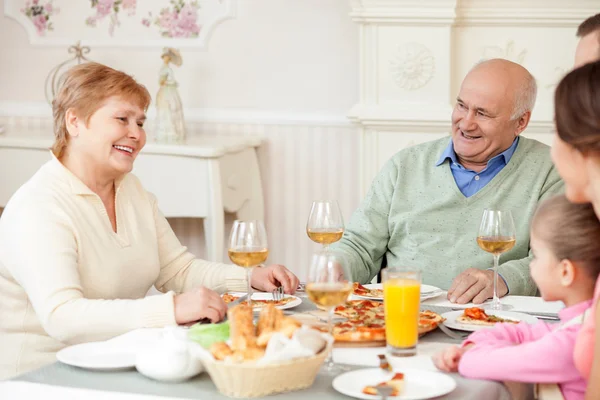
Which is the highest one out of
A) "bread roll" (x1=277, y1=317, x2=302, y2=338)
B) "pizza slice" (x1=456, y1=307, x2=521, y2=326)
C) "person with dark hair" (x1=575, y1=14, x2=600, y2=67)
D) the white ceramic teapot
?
"person with dark hair" (x1=575, y1=14, x2=600, y2=67)

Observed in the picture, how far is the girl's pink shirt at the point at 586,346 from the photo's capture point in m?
1.47

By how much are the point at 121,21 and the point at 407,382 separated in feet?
10.5

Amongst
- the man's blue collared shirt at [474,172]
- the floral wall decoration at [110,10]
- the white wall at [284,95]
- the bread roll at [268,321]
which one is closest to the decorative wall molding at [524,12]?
the white wall at [284,95]

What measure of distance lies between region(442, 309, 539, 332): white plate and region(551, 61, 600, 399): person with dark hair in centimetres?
31

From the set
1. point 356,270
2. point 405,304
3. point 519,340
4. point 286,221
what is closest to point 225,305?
point 405,304

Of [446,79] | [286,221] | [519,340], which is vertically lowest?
[286,221]

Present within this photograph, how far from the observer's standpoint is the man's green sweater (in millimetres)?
2615

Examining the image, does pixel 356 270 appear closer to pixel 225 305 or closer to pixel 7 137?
pixel 225 305

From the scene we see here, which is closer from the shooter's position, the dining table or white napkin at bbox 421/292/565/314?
the dining table

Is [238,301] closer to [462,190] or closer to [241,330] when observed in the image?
[241,330]

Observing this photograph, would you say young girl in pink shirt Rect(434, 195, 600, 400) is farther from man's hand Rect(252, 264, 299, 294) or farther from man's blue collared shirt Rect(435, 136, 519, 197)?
man's blue collared shirt Rect(435, 136, 519, 197)

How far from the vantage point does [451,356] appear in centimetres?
155

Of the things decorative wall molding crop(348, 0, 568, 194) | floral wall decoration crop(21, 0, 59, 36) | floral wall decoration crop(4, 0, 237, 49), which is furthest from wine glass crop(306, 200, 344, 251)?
floral wall decoration crop(21, 0, 59, 36)

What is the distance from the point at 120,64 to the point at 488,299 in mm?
2683
